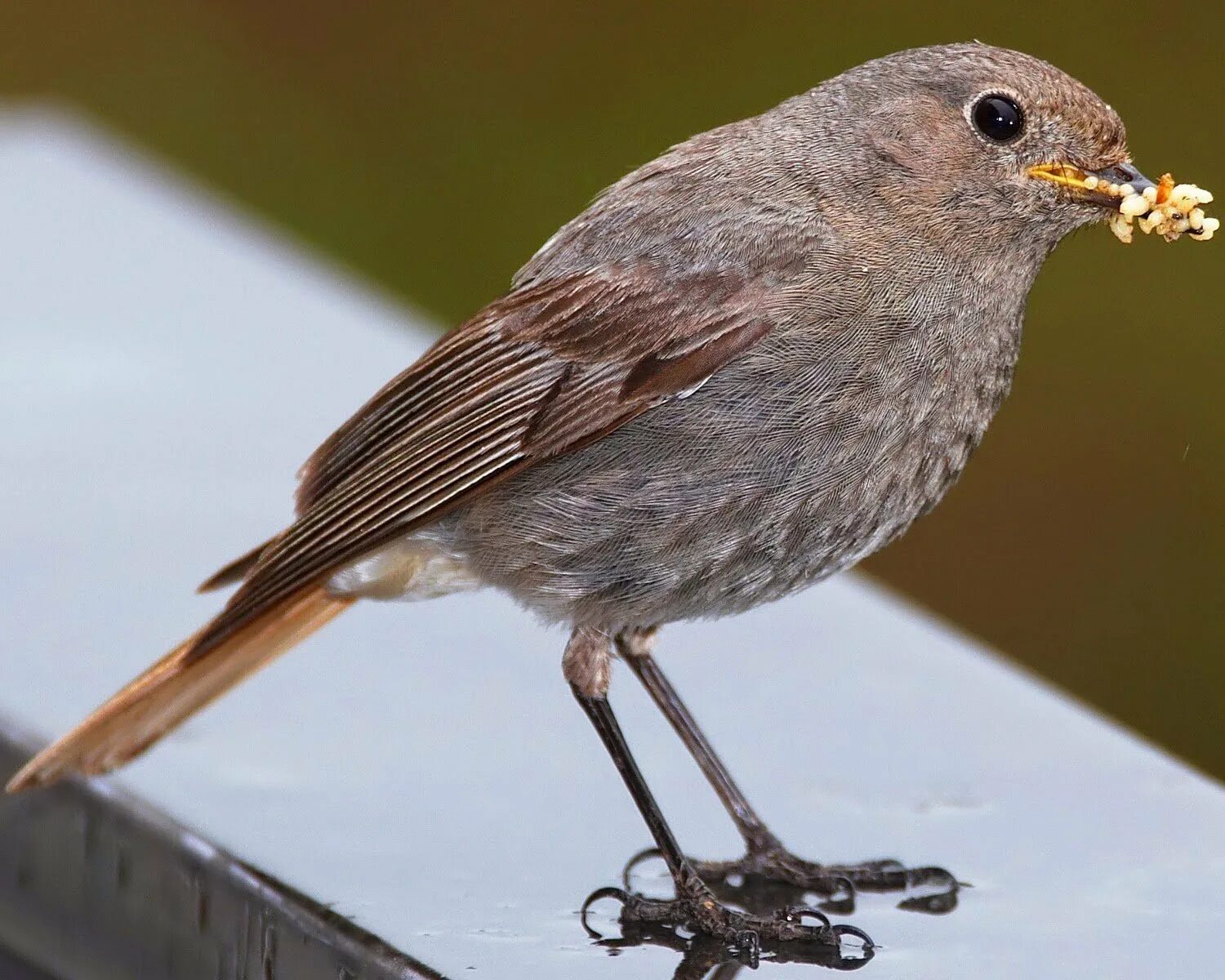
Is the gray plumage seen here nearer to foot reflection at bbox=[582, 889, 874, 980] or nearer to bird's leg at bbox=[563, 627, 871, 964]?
bird's leg at bbox=[563, 627, 871, 964]

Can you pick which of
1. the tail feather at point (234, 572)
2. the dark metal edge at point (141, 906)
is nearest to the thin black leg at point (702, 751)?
the tail feather at point (234, 572)

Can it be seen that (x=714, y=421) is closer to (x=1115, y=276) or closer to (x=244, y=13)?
(x=1115, y=276)

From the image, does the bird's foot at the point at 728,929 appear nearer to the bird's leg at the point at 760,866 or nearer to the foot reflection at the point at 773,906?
the foot reflection at the point at 773,906

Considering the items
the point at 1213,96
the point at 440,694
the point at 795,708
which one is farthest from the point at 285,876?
the point at 1213,96

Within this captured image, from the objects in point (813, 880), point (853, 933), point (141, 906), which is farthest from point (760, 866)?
point (141, 906)

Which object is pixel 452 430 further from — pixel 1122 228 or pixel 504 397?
pixel 1122 228

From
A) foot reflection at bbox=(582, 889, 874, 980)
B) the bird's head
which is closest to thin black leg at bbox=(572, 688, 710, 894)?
foot reflection at bbox=(582, 889, 874, 980)
